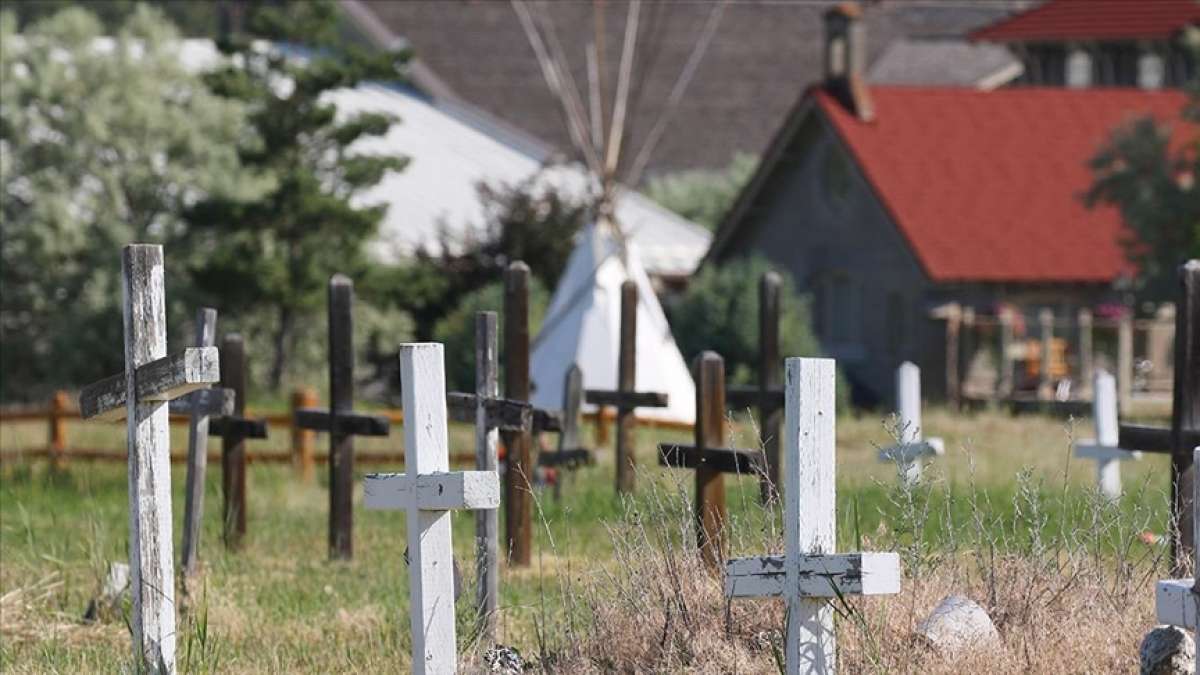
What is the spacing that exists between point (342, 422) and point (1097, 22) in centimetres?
3896

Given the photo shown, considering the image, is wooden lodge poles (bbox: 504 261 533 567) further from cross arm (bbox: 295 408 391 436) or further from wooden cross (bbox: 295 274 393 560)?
wooden cross (bbox: 295 274 393 560)

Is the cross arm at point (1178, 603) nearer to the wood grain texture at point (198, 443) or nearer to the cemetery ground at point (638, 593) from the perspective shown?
the cemetery ground at point (638, 593)

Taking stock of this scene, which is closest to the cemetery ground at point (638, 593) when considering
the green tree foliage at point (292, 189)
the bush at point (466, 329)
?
the bush at point (466, 329)

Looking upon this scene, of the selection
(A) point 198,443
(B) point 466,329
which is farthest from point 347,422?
(B) point 466,329

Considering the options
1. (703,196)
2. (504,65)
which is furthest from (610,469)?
(504,65)

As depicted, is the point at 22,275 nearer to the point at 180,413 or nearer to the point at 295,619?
the point at 180,413

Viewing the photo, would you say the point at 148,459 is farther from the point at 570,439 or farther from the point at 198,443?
the point at 570,439

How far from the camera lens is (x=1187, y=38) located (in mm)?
36688

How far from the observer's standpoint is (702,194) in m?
47.7

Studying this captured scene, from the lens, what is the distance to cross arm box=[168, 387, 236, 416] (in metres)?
13.2

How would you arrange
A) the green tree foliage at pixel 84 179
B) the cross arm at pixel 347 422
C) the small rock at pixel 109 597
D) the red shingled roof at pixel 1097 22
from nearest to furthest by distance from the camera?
1. the small rock at pixel 109 597
2. the cross arm at pixel 347 422
3. the green tree foliage at pixel 84 179
4. the red shingled roof at pixel 1097 22

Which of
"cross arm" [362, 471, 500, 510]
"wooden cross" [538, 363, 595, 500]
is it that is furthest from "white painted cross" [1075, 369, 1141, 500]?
"cross arm" [362, 471, 500, 510]

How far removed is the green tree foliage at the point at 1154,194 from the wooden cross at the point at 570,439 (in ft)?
49.2

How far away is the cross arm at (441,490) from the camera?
7516 mm
